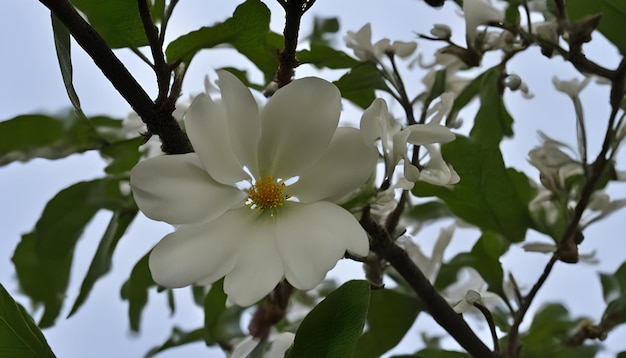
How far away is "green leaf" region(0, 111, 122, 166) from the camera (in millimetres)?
601

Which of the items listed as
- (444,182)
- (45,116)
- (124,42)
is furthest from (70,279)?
(444,182)

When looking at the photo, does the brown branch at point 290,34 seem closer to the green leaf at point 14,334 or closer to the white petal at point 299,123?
the white petal at point 299,123

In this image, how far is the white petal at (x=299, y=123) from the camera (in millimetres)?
394

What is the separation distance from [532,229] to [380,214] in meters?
0.16

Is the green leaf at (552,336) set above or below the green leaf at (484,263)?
below

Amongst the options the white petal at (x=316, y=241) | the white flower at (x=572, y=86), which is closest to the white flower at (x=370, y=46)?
the white flower at (x=572, y=86)

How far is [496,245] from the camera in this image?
648 mm

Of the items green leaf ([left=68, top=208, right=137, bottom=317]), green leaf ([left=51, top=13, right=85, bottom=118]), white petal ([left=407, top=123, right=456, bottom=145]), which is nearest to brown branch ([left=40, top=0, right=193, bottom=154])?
green leaf ([left=51, top=13, right=85, bottom=118])

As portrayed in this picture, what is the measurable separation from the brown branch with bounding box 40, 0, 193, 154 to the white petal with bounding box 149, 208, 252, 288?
0.17 feet

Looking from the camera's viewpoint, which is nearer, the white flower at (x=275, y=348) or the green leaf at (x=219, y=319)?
the white flower at (x=275, y=348)

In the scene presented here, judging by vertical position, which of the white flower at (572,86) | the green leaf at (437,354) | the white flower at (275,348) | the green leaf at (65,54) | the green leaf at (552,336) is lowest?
the green leaf at (552,336)

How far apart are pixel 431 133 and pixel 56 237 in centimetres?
39

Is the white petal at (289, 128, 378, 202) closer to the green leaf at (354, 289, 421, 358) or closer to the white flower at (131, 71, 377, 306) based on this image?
the white flower at (131, 71, 377, 306)

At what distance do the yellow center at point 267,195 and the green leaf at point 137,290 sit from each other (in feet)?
0.82
